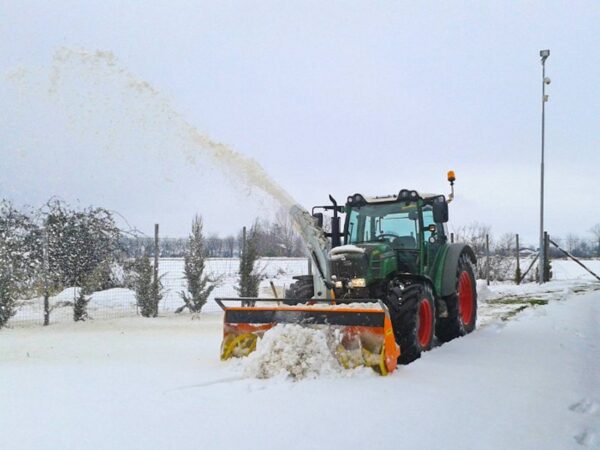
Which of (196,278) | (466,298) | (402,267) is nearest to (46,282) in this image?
(196,278)

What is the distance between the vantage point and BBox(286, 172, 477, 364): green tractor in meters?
6.04

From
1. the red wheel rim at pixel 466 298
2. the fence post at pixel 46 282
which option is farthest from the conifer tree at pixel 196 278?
the red wheel rim at pixel 466 298

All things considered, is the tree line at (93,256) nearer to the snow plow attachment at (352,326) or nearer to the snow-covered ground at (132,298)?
the snow-covered ground at (132,298)

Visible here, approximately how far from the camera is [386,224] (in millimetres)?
7473

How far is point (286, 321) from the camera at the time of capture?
5504 mm

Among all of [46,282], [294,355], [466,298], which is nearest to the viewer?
[294,355]

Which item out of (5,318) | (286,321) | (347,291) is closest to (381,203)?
(347,291)

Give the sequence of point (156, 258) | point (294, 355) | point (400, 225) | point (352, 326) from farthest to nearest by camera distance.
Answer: point (156, 258)
point (400, 225)
point (352, 326)
point (294, 355)

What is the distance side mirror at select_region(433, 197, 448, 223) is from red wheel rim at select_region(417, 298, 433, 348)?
3.89 ft

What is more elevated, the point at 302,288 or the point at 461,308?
the point at 302,288

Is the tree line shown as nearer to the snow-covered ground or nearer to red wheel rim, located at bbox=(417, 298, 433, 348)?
the snow-covered ground

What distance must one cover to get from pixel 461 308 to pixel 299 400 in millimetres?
5023

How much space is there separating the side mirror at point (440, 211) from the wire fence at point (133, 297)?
3.28 meters

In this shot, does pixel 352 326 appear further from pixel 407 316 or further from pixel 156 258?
pixel 156 258
